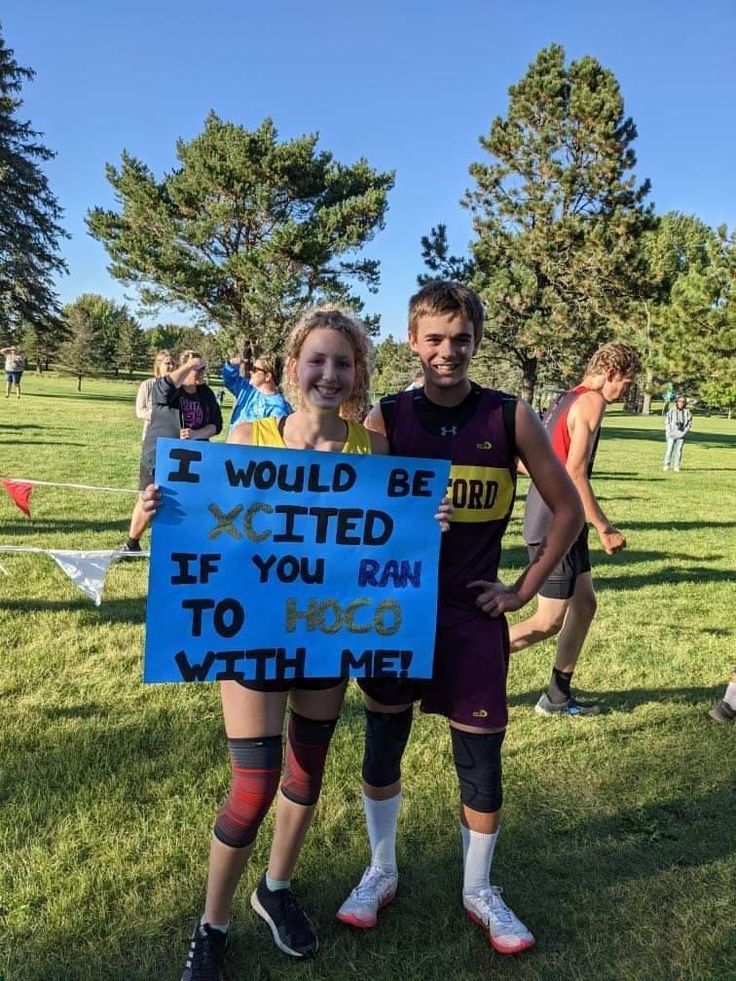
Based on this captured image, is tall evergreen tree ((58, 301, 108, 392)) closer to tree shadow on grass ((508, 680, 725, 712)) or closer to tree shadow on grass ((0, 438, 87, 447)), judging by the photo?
tree shadow on grass ((0, 438, 87, 447))

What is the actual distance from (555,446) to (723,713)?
195cm

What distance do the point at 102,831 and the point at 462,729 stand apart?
1.66 metres

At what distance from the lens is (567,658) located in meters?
4.46

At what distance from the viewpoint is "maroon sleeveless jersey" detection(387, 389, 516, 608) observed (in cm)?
242

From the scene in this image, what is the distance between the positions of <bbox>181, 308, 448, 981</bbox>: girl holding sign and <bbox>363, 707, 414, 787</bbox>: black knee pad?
0.26 m

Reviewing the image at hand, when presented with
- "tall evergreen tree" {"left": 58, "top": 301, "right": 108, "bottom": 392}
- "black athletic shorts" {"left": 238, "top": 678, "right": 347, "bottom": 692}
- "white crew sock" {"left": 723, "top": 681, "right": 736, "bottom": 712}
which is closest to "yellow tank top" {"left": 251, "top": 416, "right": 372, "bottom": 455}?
"black athletic shorts" {"left": 238, "top": 678, "right": 347, "bottom": 692}

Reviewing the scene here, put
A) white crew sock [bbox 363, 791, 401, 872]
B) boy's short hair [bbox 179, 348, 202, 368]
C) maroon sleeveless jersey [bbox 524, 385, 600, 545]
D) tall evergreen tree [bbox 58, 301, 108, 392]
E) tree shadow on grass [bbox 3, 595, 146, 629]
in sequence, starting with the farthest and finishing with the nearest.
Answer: tall evergreen tree [bbox 58, 301, 108, 392] → boy's short hair [bbox 179, 348, 202, 368] → tree shadow on grass [bbox 3, 595, 146, 629] → maroon sleeveless jersey [bbox 524, 385, 600, 545] → white crew sock [bbox 363, 791, 401, 872]

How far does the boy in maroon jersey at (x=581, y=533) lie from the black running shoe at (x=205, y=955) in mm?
2591

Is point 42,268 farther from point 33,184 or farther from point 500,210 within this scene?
point 500,210

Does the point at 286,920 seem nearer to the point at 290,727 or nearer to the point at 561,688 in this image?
the point at 290,727

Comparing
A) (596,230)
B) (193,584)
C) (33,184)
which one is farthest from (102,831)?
(33,184)

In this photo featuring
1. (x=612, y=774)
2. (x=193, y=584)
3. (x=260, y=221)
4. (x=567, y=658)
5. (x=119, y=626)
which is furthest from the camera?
(x=260, y=221)

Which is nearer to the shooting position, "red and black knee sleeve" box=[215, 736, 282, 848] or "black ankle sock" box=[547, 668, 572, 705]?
"red and black knee sleeve" box=[215, 736, 282, 848]

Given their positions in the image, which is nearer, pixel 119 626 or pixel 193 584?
pixel 193 584
